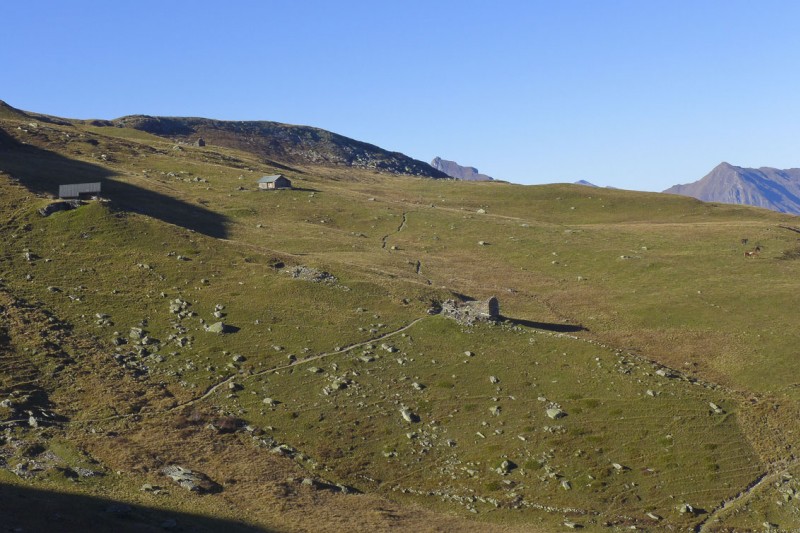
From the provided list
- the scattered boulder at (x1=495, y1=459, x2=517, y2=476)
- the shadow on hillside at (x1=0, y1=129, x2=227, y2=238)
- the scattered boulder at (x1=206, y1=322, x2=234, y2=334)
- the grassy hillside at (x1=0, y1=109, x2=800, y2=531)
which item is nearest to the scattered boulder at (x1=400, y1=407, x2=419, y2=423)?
the grassy hillside at (x1=0, y1=109, x2=800, y2=531)

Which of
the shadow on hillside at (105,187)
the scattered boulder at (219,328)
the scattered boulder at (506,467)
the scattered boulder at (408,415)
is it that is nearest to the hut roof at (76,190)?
the shadow on hillside at (105,187)

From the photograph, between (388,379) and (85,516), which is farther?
(388,379)

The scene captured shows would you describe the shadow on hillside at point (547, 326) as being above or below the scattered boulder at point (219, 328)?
above

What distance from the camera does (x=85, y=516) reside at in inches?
1676

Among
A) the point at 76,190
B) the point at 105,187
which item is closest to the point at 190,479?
the point at 76,190

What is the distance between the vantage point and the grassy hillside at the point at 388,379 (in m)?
53.2

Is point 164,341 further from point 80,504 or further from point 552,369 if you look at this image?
point 552,369

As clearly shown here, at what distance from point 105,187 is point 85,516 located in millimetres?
109664

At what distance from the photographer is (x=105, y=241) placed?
98.4 m

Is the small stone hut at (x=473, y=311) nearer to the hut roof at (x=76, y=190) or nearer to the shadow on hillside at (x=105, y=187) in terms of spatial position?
the shadow on hillside at (x=105, y=187)

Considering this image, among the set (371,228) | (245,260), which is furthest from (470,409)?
(371,228)

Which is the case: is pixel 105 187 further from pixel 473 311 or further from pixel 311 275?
pixel 473 311

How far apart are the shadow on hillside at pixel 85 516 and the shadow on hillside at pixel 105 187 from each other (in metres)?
73.7

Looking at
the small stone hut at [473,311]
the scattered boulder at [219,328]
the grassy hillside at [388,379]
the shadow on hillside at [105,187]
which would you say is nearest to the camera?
the grassy hillside at [388,379]
